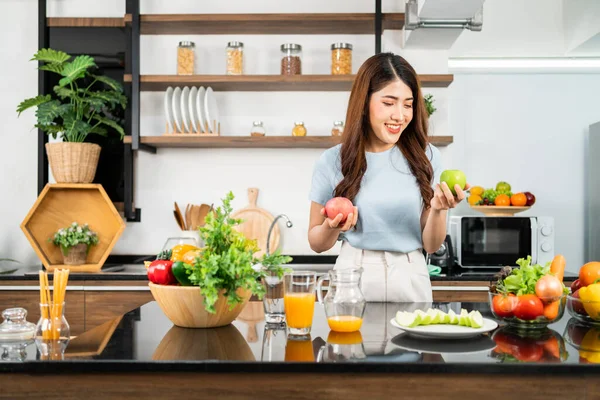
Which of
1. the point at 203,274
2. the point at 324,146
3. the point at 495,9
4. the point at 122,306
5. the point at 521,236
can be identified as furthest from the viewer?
the point at 495,9

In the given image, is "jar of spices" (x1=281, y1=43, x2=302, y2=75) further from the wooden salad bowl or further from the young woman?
the wooden salad bowl

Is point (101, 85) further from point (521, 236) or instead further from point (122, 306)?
point (521, 236)

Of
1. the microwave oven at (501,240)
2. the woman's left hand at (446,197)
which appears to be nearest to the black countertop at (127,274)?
the microwave oven at (501,240)

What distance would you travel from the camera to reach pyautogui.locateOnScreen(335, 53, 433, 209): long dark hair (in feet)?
6.68

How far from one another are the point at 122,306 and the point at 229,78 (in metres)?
1.44

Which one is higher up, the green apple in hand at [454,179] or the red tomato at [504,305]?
the green apple in hand at [454,179]

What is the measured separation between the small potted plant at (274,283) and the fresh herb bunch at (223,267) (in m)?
0.03

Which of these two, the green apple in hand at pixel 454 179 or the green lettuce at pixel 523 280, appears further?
the green apple in hand at pixel 454 179

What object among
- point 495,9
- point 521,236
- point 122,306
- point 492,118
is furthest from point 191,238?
point 495,9

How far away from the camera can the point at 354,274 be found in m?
1.46

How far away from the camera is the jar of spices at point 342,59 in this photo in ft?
12.1

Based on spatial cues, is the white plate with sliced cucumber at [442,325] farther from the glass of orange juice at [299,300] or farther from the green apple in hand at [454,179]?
the green apple in hand at [454,179]

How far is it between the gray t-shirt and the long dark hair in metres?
0.03

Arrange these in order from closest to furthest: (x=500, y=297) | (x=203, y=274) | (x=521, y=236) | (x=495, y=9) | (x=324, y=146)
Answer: (x=203, y=274)
(x=500, y=297)
(x=521, y=236)
(x=324, y=146)
(x=495, y=9)
